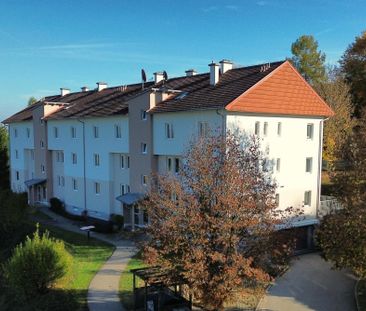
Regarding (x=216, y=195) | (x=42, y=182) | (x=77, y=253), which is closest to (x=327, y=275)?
(x=216, y=195)

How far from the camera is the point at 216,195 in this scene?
574 inches

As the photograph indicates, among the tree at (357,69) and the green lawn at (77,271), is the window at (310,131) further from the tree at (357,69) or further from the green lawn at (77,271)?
the tree at (357,69)

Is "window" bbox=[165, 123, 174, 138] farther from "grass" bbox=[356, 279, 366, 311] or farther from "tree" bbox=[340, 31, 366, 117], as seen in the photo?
"tree" bbox=[340, 31, 366, 117]

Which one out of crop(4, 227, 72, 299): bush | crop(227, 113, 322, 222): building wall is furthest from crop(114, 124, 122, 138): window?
crop(4, 227, 72, 299): bush

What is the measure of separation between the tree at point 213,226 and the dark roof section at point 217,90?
9.65m

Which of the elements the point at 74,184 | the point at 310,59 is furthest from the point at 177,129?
the point at 310,59

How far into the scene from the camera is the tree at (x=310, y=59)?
53.5m

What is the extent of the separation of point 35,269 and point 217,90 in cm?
1505

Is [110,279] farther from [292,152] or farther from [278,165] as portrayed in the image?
[292,152]

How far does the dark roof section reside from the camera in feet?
82.5

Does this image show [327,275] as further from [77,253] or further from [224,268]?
[77,253]

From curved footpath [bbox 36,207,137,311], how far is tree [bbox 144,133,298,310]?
16.1ft

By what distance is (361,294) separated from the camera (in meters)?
20.4

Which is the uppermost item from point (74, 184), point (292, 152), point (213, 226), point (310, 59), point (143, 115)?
point (310, 59)
